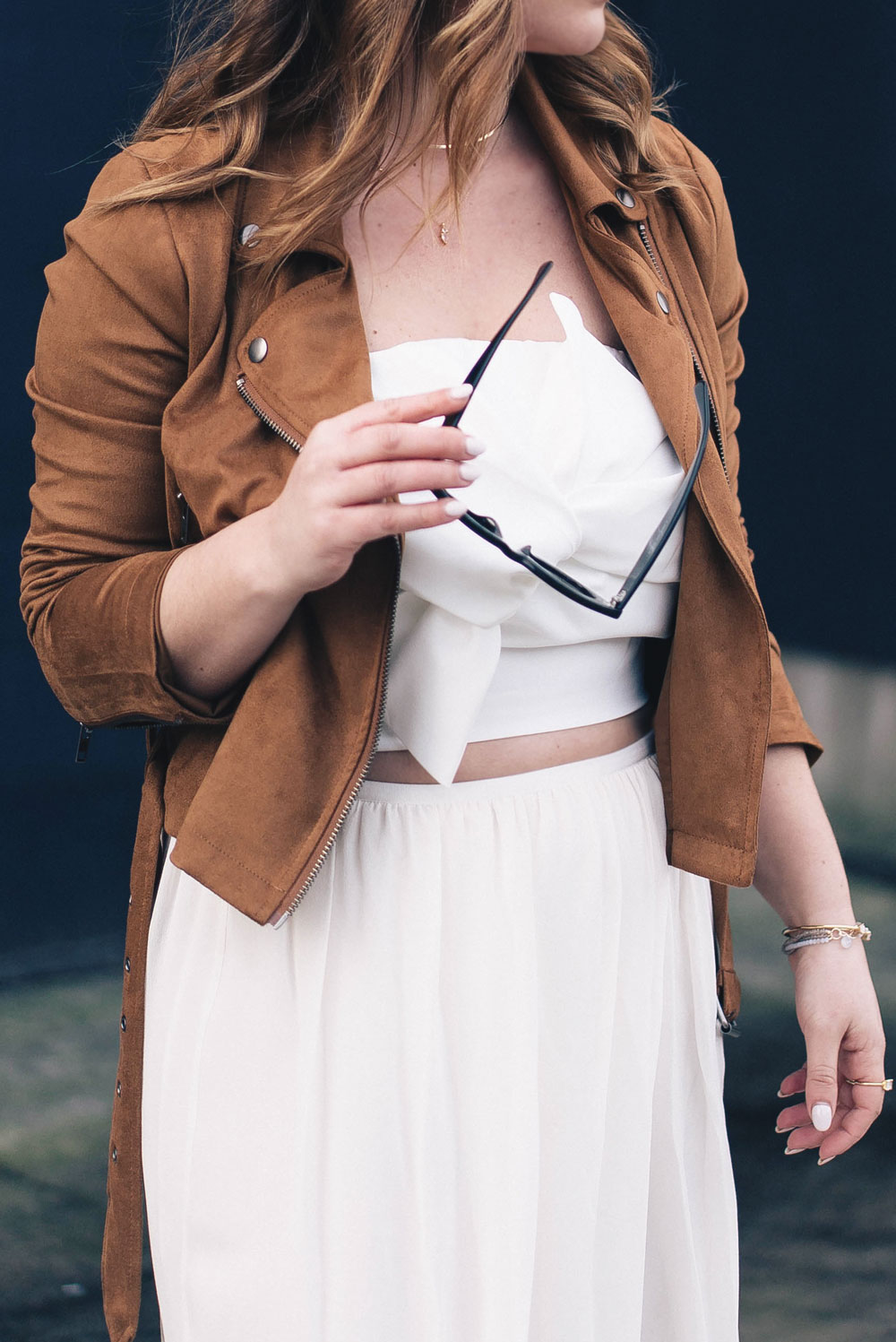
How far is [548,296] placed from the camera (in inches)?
41.4

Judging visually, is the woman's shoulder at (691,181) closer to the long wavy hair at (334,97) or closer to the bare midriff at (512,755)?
the long wavy hair at (334,97)

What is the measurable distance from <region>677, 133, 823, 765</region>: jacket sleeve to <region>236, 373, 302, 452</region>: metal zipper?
0.41 m

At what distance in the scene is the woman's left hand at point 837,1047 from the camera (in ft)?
3.63

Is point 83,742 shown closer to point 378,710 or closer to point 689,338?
point 378,710

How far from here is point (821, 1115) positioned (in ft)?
3.61

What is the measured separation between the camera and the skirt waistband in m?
0.99

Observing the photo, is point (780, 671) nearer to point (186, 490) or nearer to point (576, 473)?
point (576, 473)

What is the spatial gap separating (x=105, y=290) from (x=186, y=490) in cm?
15

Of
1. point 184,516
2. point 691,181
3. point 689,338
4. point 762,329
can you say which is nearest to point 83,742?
point 184,516

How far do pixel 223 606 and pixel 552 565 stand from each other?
0.73 ft

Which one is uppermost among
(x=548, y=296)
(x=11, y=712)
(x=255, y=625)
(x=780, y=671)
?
(x=548, y=296)

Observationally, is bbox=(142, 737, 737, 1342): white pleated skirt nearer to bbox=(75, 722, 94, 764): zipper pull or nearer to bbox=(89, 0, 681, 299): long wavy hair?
bbox=(75, 722, 94, 764): zipper pull

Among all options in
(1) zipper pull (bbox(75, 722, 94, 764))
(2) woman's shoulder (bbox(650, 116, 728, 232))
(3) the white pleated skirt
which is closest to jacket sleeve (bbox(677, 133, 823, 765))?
(2) woman's shoulder (bbox(650, 116, 728, 232))

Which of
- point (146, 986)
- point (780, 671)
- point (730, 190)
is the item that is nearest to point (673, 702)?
point (780, 671)
